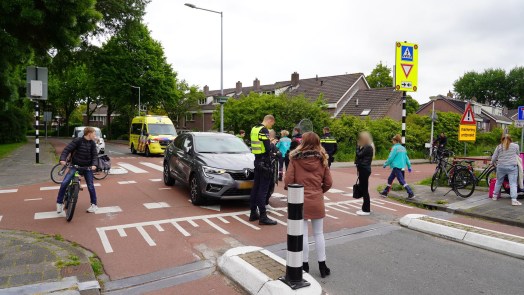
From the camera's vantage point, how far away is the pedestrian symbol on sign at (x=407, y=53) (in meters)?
10.2

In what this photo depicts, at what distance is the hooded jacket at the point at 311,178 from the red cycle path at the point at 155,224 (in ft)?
5.12

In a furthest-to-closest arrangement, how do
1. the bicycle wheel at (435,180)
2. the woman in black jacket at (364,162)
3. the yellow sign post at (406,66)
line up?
1. the bicycle wheel at (435,180)
2. the yellow sign post at (406,66)
3. the woman in black jacket at (364,162)

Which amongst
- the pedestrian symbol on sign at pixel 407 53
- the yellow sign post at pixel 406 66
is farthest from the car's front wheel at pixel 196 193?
the pedestrian symbol on sign at pixel 407 53

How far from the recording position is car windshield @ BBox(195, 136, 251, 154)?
29.0 feet

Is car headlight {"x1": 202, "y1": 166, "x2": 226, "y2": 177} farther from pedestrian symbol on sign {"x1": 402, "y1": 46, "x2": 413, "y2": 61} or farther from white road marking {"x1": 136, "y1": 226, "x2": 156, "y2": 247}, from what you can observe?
pedestrian symbol on sign {"x1": 402, "y1": 46, "x2": 413, "y2": 61}

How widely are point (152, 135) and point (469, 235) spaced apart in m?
17.9

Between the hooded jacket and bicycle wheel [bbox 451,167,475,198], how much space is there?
6.60m

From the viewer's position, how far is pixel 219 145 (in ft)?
29.9

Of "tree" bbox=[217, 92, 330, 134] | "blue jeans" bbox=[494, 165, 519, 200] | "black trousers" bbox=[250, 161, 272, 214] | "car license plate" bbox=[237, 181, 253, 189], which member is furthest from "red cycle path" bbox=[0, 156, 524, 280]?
"tree" bbox=[217, 92, 330, 134]

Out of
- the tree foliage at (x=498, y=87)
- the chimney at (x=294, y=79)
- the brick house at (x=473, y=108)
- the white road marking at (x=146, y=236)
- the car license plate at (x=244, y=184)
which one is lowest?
the white road marking at (x=146, y=236)

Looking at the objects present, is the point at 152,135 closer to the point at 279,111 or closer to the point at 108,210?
the point at 279,111

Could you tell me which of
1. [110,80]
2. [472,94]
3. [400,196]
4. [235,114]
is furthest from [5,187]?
[472,94]

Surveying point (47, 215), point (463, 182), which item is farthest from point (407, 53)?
point (47, 215)

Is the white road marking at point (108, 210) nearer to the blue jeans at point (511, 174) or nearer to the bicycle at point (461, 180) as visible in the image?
the bicycle at point (461, 180)
